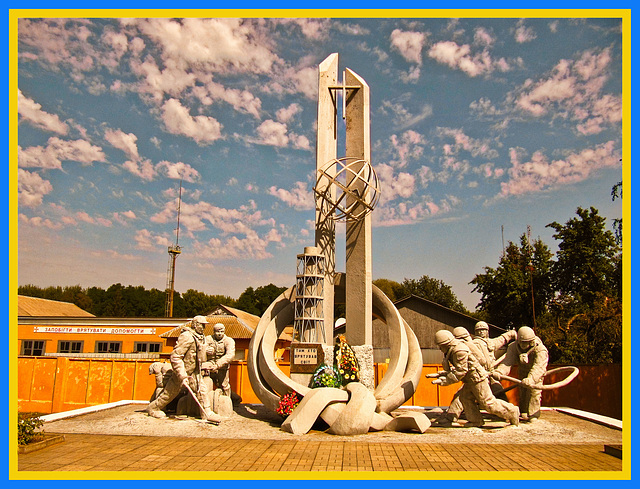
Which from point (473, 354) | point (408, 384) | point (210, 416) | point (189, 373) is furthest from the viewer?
point (408, 384)

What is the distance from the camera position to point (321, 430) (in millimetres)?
10000

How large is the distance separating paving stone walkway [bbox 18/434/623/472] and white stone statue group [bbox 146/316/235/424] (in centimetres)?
194

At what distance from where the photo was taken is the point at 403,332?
12.1 metres

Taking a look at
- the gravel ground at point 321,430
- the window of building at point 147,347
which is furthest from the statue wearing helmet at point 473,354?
the window of building at point 147,347

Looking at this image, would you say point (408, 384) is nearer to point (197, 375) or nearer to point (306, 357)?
point (306, 357)

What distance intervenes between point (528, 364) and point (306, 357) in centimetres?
511

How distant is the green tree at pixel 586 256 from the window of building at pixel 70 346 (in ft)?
94.9

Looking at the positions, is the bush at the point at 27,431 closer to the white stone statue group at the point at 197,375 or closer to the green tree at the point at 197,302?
the white stone statue group at the point at 197,375

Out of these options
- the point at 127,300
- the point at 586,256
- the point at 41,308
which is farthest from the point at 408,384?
the point at 127,300

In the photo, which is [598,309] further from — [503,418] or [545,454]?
[545,454]

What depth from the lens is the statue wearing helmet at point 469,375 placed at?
9.68 meters

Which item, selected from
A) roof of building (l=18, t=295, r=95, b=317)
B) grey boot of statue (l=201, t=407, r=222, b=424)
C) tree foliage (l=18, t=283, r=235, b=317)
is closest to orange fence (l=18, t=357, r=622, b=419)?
grey boot of statue (l=201, t=407, r=222, b=424)

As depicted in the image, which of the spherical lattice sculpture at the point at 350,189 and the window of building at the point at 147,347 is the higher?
the spherical lattice sculpture at the point at 350,189

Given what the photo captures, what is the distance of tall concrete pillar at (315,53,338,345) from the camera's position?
42.9 feet
